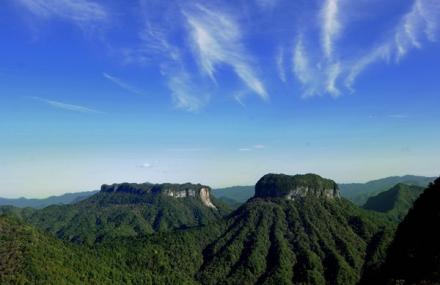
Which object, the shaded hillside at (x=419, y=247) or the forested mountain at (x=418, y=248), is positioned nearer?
the forested mountain at (x=418, y=248)

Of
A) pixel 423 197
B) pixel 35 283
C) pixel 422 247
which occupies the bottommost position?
pixel 35 283

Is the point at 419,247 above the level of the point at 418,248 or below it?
above

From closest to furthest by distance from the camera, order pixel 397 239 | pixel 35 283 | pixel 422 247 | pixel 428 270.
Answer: pixel 428 270 → pixel 422 247 → pixel 397 239 → pixel 35 283

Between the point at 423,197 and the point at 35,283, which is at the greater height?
the point at 423,197

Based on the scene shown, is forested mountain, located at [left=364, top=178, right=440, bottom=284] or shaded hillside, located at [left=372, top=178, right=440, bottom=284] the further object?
shaded hillside, located at [left=372, top=178, right=440, bottom=284]

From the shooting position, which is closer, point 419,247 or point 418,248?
point 418,248

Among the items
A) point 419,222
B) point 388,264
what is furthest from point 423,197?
point 388,264

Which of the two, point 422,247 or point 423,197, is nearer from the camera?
point 422,247

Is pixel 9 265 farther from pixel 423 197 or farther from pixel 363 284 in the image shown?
pixel 423 197
